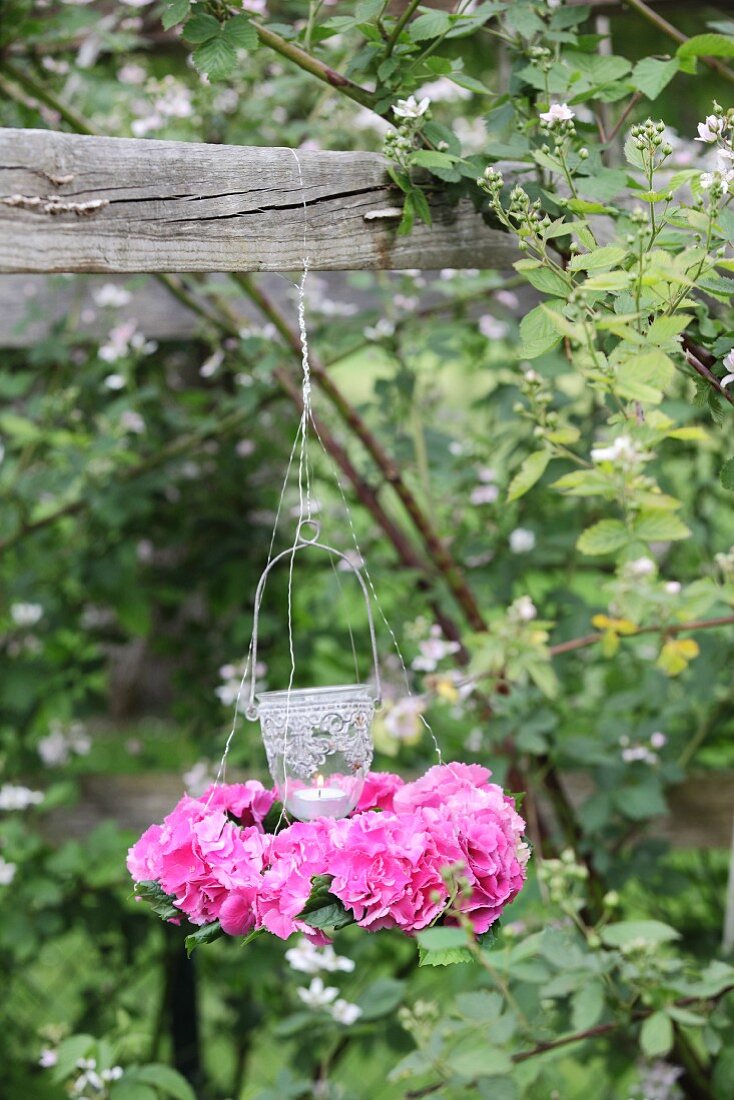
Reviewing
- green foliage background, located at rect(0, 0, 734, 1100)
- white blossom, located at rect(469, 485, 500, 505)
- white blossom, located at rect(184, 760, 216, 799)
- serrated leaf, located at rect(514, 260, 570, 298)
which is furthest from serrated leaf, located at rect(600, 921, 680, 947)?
white blossom, located at rect(184, 760, 216, 799)

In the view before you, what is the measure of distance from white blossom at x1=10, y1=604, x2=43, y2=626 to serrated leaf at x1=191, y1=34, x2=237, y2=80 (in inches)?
57.6

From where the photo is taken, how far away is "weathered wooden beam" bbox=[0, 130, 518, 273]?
1091 millimetres

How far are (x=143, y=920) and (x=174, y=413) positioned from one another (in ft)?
3.59

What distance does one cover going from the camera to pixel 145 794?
2414mm

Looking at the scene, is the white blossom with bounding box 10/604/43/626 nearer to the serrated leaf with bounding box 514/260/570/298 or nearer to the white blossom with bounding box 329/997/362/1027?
the white blossom with bounding box 329/997/362/1027

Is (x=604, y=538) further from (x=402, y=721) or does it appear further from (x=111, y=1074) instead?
(x=111, y=1074)

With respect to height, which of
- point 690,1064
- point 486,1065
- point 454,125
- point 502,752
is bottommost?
point 690,1064

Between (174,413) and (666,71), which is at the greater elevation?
(666,71)

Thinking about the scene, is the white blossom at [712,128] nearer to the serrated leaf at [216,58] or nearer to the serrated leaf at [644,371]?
the serrated leaf at [644,371]

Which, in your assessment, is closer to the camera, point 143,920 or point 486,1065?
point 486,1065

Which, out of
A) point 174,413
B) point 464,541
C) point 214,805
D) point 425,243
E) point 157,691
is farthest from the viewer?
point 157,691

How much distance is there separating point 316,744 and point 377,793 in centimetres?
13

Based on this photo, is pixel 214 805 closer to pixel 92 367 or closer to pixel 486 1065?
pixel 486 1065

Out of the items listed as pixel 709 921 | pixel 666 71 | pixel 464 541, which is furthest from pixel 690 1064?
pixel 666 71
